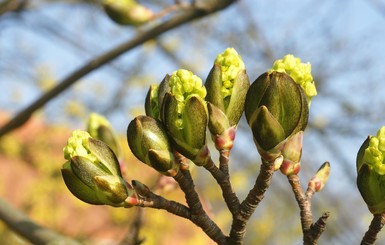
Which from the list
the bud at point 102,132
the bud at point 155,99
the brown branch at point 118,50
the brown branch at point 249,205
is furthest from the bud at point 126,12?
the brown branch at point 249,205

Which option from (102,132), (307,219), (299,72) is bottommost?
(102,132)

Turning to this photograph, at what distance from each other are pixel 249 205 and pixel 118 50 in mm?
883

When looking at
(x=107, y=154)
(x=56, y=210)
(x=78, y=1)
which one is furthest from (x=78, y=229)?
(x=107, y=154)

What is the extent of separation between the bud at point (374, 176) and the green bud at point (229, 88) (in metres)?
0.15

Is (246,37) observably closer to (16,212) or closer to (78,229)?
(78,229)

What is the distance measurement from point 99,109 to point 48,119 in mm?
536

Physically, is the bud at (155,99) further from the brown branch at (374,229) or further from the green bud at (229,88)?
the brown branch at (374,229)

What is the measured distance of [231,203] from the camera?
0.66 metres

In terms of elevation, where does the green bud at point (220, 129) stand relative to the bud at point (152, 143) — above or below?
above

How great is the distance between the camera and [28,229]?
1182 mm

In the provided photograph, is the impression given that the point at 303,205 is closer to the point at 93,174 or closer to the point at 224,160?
the point at 224,160

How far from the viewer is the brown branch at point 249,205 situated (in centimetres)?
64

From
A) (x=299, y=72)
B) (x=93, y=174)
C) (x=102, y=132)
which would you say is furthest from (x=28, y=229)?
(x=299, y=72)

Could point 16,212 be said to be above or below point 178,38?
below
